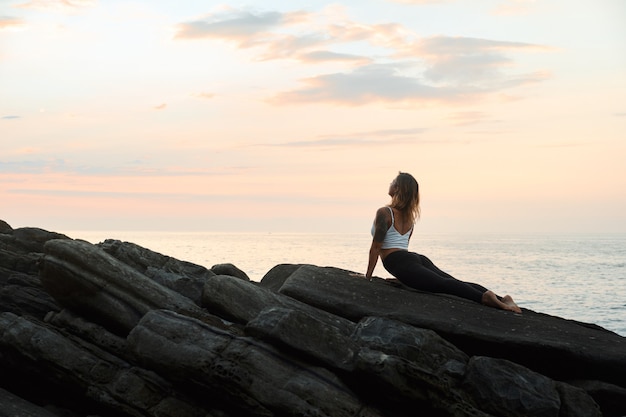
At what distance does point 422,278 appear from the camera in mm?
19188

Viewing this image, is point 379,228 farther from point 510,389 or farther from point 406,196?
point 510,389

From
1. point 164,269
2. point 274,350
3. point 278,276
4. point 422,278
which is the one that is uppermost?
point 422,278

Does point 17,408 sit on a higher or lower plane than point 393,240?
lower

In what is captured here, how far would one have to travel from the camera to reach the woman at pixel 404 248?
62.9ft

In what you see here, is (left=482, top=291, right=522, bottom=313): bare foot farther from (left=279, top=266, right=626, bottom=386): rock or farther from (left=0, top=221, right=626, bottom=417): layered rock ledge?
(left=0, top=221, right=626, bottom=417): layered rock ledge

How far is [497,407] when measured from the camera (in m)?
14.7

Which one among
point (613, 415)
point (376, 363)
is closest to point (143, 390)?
point (376, 363)

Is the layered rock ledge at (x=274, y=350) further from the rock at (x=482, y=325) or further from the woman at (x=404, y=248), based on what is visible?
the woman at (x=404, y=248)

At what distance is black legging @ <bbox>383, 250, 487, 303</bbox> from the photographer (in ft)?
62.6

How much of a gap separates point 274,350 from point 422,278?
6.06m

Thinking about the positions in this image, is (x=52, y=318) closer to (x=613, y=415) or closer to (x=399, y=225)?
(x=399, y=225)

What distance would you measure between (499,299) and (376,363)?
669 centimetres

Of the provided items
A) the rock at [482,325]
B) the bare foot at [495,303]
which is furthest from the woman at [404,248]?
the rock at [482,325]

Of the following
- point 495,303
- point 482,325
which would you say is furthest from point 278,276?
point 482,325
